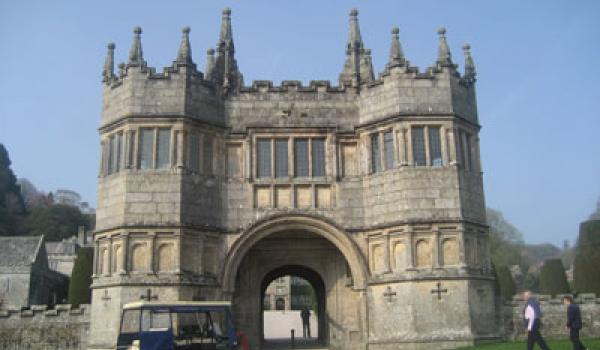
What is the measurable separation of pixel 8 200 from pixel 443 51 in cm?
5770

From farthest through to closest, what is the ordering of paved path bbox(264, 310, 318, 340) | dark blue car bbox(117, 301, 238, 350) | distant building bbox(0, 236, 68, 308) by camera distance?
distant building bbox(0, 236, 68, 308)
paved path bbox(264, 310, 318, 340)
dark blue car bbox(117, 301, 238, 350)

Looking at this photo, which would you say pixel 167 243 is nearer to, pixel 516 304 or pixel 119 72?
pixel 119 72

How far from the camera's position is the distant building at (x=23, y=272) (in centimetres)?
4350

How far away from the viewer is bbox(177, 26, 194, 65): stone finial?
21688 millimetres

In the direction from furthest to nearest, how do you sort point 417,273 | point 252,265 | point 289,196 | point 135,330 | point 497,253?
point 497,253 → point 252,265 → point 289,196 → point 417,273 → point 135,330

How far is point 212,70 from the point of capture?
76.8 feet

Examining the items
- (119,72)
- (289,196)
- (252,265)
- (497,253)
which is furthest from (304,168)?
(497,253)

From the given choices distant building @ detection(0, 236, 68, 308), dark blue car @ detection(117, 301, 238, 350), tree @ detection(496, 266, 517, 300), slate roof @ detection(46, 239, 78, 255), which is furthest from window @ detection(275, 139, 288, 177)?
slate roof @ detection(46, 239, 78, 255)

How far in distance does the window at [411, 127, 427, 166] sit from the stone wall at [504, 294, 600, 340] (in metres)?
6.24

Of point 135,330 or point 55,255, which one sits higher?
point 55,255

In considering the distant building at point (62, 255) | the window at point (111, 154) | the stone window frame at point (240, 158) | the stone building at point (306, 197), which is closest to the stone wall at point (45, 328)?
the stone building at point (306, 197)

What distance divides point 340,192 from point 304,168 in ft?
5.15

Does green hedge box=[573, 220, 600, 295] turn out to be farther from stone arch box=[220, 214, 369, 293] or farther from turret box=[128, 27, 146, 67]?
turret box=[128, 27, 146, 67]

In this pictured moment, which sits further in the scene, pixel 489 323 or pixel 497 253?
pixel 497 253
